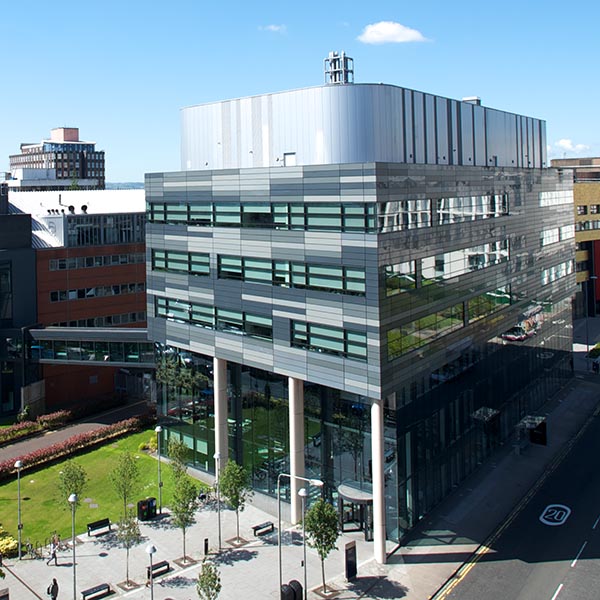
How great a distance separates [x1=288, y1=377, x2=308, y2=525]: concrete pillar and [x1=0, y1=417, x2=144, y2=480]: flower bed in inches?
778

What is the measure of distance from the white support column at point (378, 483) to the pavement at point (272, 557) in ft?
2.77

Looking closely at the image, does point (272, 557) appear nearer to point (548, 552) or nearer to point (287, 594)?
point (287, 594)

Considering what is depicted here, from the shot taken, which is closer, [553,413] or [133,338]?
[133,338]

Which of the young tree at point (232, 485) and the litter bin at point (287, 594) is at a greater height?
the young tree at point (232, 485)

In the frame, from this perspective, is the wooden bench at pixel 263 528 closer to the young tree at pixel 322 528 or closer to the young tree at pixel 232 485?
the young tree at pixel 232 485

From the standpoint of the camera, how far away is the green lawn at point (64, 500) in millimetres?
41844

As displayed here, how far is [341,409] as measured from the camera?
39875 mm

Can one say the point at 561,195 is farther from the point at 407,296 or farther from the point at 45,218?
the point at 45,218

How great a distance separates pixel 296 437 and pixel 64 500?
44.6ft

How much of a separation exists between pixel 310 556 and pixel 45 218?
44.2 meters

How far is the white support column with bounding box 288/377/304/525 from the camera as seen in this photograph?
1604 inches

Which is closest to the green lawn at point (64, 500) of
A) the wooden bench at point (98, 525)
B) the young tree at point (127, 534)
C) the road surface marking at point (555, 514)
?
the wooden bench at point (98, 525)

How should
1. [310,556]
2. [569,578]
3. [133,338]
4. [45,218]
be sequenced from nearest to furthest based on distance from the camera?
[569,578]
[310,556]
[133,338]
[45,218]

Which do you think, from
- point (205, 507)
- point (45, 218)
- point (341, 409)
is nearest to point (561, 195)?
point (341, 409)
